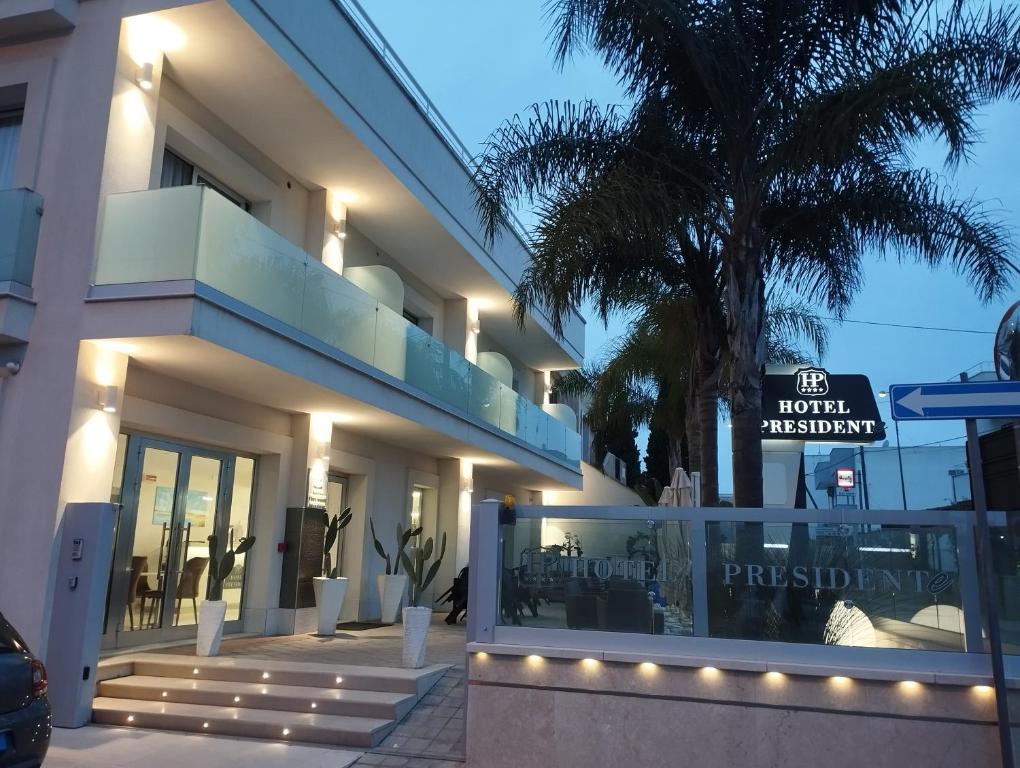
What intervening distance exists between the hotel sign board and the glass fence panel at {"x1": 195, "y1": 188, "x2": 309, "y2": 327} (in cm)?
621

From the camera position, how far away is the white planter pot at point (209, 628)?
345 inches

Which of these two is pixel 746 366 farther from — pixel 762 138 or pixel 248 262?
pixel 248 262

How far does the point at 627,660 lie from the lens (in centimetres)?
601


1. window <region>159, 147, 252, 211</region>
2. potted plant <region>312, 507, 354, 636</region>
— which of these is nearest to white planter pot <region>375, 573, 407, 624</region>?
potted plant <region>312, 507, 354, 636</region>

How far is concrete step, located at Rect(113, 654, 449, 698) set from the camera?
780cm

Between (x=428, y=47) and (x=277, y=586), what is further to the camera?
(x=428, y=47)

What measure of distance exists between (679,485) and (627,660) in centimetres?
856

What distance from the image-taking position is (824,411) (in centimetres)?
1063

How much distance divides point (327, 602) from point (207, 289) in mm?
5207

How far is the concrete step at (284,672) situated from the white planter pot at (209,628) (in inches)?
7.8

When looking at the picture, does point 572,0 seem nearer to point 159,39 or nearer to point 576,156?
point 576,156

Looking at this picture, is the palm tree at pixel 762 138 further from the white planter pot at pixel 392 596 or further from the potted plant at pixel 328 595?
the white planter pot at pixel 392 596

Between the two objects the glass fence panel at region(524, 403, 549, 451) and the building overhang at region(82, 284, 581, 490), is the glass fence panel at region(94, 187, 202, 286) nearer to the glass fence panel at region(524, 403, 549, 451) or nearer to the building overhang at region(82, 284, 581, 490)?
the building overhang at region(82, 284, 581, 490)

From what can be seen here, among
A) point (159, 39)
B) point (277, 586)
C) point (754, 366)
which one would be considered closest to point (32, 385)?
point (159, 39)
